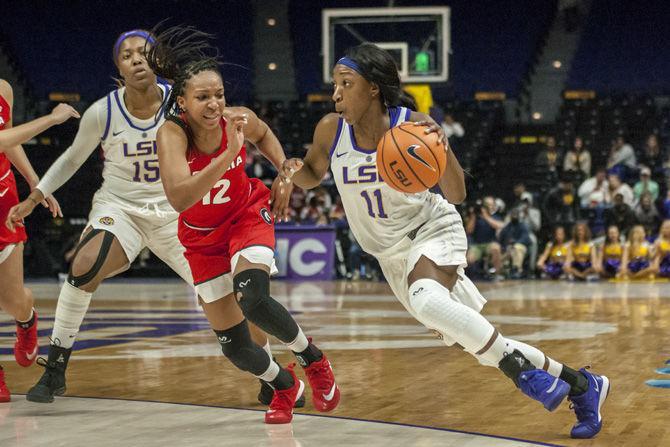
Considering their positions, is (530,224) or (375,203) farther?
(530,224)

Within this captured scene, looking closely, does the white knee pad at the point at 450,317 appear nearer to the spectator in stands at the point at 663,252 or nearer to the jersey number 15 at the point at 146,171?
the jersey number 15 at the point at 146,171

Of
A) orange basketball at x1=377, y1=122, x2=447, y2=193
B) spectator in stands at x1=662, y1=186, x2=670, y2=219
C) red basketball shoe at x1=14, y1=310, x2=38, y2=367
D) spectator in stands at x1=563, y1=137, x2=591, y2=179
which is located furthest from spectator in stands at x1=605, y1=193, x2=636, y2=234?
orange basketball at x1=377, y1=122, x2=447, y2=193

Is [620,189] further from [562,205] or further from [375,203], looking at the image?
[375,203]

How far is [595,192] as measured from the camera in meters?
16.7

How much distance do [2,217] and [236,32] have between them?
66.0 ft

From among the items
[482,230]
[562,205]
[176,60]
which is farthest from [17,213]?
[562,205]

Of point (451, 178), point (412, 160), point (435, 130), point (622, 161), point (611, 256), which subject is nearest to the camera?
point (412, 160)

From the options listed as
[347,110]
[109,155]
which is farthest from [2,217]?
[347,110]

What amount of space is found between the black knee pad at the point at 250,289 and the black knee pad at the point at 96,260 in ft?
3.58

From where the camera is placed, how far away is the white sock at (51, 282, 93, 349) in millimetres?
5203

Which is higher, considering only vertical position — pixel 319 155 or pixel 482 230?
pixel 319 155

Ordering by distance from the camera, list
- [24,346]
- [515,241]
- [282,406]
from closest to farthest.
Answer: [282,406], [24,346], [515,241]

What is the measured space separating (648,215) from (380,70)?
1236 centimetres

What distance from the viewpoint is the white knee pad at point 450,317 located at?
154 inches
